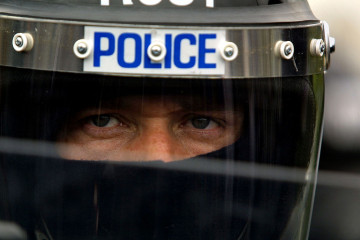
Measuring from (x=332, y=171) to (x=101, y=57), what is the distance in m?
3.25

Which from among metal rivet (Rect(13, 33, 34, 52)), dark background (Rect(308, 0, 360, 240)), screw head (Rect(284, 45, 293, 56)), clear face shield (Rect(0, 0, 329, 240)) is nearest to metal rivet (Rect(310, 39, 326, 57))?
clear face shield (Rect(0, 0, 329, 240))

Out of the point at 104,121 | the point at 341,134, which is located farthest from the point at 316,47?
the point at 341,134

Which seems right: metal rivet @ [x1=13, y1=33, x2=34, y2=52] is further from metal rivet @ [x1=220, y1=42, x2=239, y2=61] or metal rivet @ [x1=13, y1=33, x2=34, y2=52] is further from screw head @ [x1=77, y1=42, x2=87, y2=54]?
metal rivet @ [x1=220, y1=42, x2=239, y2=61]

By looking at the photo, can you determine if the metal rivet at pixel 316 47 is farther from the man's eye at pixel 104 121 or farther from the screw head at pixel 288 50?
the man's eye at pixel 104 121

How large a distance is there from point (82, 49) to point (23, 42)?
0.16m

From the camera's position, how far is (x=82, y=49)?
217cm

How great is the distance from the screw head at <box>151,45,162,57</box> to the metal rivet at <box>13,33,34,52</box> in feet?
1.00

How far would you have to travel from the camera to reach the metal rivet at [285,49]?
2299 millimetres

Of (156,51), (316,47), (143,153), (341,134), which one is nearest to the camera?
(156,51)

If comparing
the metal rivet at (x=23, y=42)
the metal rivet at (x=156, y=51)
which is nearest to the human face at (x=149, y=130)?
the metal rivet at (x=156, y=51)

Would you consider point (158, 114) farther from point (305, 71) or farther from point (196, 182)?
point (305, 71)

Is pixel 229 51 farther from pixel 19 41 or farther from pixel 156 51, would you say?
pixel 19 41

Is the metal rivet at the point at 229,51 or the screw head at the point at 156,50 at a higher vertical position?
the screw head at the point at 156,50

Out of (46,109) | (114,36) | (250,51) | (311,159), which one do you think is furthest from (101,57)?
(311,159)
